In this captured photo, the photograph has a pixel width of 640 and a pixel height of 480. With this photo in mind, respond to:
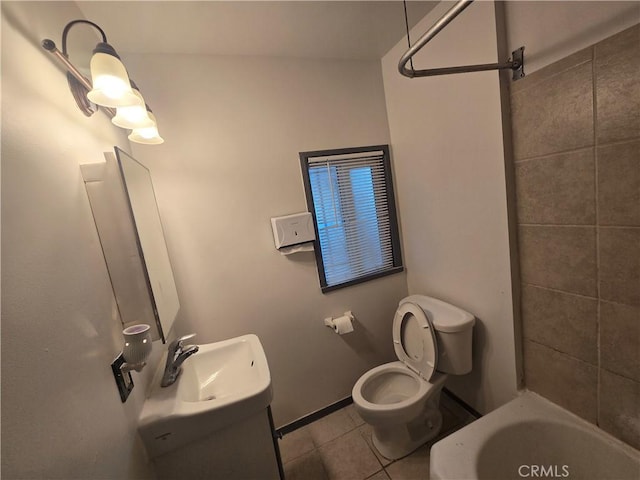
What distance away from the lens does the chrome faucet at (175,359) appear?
108 centimetres

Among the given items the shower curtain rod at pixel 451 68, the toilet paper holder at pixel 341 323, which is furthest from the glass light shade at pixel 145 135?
the toilet paper holder at pixel 341 323

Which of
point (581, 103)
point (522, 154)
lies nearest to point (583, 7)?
point (581, 103)

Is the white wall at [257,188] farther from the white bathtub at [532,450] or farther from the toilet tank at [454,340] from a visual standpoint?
the white bathtub at [532,450]

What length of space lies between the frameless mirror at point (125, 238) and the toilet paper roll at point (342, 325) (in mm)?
1060

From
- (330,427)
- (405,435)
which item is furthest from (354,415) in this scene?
(405,435)

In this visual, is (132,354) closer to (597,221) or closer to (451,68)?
(451,68)

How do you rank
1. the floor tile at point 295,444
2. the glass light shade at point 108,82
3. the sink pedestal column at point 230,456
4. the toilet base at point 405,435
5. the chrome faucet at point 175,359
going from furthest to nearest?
the floor tile at point 295,444 < the toilet base at point 405,435 < the chrome faucet at point 175,359 < the sink pedestal column at point 230,456 < the glass light shade at point 108,82

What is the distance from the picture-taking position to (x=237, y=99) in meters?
1.48

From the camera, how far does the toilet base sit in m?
1.48

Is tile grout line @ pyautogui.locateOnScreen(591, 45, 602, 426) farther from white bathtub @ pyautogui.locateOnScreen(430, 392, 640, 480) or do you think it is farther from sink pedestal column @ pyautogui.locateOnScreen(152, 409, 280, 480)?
sink pedestal column @ pyautogui.locateOnScreen(152, 409, 280, 480)

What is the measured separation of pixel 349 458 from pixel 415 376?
0.63 metres

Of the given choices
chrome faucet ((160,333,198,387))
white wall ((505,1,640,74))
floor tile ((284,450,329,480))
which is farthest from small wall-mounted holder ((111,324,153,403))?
white wall ((505,1,640,74))

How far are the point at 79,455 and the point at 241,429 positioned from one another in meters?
0.57

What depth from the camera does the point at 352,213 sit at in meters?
1.80
